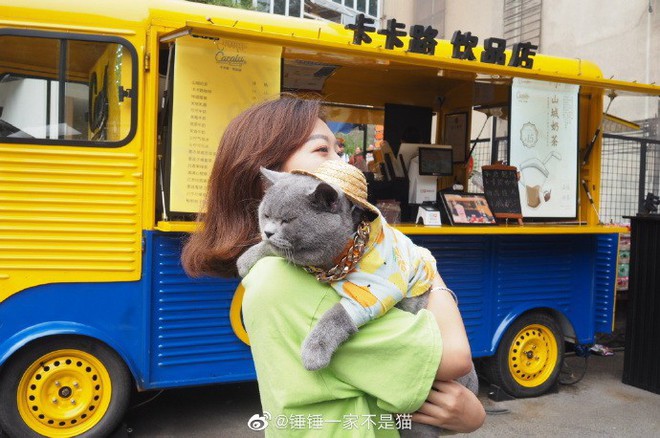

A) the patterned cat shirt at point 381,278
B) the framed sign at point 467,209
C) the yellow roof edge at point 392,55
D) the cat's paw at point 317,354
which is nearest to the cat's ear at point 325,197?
the patterned cat shirt at point 381,278

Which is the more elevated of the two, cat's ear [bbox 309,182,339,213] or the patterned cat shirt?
cat's ear [bbox 309,182,339,213]

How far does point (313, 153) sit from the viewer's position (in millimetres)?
1560

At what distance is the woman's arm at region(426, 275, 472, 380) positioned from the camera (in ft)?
4.17

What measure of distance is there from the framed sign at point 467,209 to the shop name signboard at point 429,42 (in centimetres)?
112

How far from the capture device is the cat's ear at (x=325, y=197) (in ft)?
4.12

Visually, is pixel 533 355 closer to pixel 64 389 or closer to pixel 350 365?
pixel 64 389

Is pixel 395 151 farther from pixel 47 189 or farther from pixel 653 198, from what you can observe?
pixel 47 189

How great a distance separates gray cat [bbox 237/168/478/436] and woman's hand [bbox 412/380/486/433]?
0.24 m

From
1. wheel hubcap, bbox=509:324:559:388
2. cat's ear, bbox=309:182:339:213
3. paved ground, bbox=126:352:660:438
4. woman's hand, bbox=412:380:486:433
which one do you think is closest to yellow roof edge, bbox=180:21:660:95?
wheel hubcap, bbox=509:324:559:388

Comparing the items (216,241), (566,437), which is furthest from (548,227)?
(216,241)

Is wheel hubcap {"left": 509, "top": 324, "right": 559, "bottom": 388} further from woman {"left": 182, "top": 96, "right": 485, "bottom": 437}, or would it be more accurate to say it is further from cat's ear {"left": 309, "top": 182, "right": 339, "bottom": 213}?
cat's ear {"left": 309, "top": 182, "right": 339, "bottom": 213}

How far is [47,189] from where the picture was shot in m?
3.92

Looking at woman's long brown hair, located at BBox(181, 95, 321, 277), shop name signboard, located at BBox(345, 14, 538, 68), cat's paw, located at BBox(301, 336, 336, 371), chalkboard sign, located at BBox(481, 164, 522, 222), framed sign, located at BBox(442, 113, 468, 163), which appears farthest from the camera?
framed sign, located at BBox(442, 113, 468, 163)

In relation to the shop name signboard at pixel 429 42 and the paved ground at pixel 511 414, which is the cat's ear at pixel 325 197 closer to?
the shop name signboard at pixel 429 42
